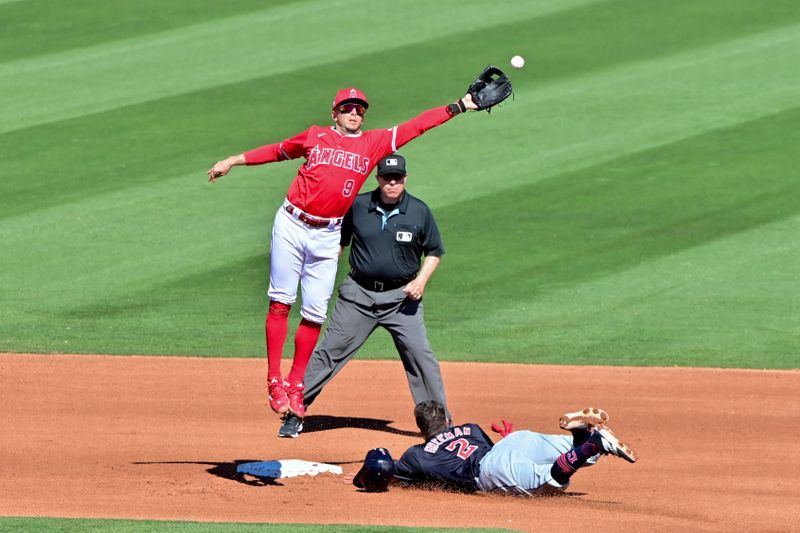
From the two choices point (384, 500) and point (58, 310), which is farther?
point (58, 310)

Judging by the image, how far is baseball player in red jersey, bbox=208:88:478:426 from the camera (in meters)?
9.17

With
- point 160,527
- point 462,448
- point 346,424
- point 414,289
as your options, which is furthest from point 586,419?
point 346,424

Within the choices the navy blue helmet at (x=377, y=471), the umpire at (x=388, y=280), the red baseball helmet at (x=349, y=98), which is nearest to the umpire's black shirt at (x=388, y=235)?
the umpire at (x=388, y=280)

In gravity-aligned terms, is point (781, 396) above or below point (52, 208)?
below

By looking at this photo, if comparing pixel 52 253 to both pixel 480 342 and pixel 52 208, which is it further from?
pixel 480 342

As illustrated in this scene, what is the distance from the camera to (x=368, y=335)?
10.2 metres

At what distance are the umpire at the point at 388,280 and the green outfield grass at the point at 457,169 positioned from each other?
8.61ft

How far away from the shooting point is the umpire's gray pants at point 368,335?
1020 cm

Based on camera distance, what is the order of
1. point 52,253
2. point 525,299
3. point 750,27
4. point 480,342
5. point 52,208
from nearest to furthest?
point 480,342 → point 525,299 → point 52,253 → point 52,208 → point 750,27

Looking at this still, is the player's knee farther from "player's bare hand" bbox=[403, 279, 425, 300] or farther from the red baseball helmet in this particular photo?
the red baseball helmet

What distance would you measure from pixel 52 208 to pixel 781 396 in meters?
8.72

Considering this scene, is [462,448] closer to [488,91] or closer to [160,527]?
[160,527]

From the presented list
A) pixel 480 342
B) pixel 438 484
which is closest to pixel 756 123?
pixel 480 342

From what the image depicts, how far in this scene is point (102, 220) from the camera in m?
16.2
